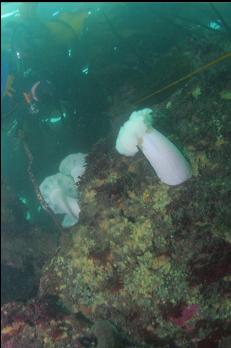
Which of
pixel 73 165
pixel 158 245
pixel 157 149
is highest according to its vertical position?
pixel 157 149

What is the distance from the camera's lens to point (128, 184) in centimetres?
423

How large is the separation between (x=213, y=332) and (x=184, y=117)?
8.21 feet

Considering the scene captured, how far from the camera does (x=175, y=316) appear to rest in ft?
11.5

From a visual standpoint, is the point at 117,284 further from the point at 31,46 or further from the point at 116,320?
the point at 31,46

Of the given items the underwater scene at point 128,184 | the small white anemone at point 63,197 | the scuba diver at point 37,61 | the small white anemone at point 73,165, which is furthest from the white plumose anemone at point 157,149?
the scuba diver at point 37,61

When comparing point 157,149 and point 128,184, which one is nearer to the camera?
point 157,149

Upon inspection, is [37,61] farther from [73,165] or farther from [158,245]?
[158,245]

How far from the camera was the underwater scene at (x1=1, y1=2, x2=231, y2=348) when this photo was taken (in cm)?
350

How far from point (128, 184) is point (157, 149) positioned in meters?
0.56

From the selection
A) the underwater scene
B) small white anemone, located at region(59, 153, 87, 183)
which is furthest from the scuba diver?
small white anemone, located at region(59, 153, 87, 183)

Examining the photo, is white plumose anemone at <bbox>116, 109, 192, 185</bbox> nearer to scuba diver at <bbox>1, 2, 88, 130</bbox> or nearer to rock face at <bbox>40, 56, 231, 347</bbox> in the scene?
rock face at <bbox>40, 56, 231, 347</bbox>

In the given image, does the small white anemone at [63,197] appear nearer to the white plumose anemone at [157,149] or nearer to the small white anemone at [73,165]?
the small white anemone at [73,165]

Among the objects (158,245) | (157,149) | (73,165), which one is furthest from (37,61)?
(158,245)

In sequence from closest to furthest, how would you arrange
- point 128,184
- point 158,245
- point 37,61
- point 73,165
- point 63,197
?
point 158,245 → point 128,184 → point 63,197 → point 73,165 → point 37,61
